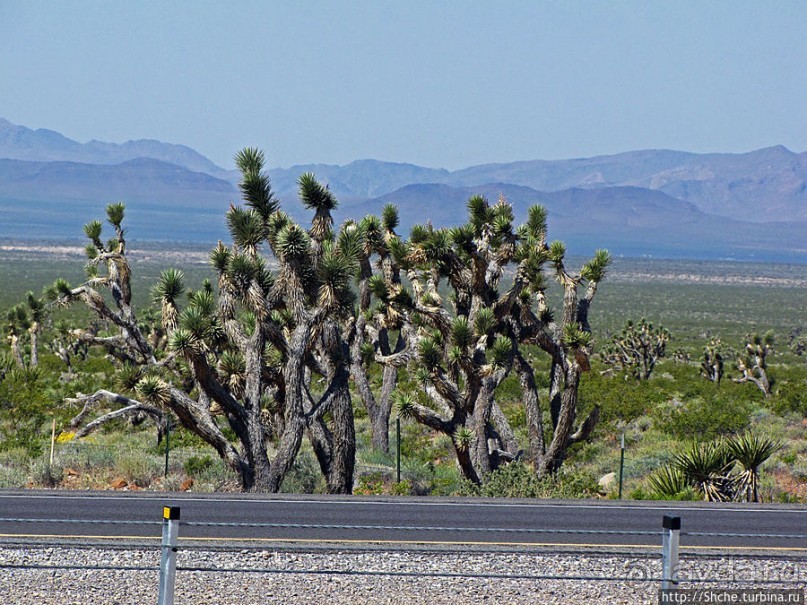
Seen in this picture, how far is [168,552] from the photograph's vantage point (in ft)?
29.0

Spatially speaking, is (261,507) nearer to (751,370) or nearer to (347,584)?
(347,584)

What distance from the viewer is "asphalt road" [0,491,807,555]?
12664 mm

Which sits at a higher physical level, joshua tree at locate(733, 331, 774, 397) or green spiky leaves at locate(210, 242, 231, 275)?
green spiky leaves at locate(210, 242, 231, 275)

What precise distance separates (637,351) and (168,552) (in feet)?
131

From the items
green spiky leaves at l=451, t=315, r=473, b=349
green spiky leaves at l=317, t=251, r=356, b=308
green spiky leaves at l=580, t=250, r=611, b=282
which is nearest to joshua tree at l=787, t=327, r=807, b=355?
green spiky leaves at l=580, t=250, r=611, b=282

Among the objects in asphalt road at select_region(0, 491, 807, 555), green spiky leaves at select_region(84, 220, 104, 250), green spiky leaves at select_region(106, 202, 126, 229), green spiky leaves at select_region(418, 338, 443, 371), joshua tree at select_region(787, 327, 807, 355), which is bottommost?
joshua tree at select_region(787, 327, 807, 355)

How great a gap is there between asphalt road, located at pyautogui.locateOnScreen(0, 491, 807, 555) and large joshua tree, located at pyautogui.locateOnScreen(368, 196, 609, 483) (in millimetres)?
4351

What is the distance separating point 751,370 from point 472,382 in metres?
23.8

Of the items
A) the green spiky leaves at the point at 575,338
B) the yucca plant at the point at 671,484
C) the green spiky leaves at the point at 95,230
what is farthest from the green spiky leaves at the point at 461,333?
the green spiky leaves at the point at 95,230

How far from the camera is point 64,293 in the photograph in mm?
25047

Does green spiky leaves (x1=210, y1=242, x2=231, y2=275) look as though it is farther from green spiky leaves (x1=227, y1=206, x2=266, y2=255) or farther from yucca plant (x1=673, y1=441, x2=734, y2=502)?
yucca plant (x1=673, y1=441, x2=734, y2=502)

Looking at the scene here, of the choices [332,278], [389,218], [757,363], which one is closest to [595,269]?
[332,278]

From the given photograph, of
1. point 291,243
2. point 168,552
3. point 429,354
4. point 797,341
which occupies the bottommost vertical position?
point 797,341

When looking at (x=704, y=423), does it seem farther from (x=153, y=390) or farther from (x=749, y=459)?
(x=153, y=390)
